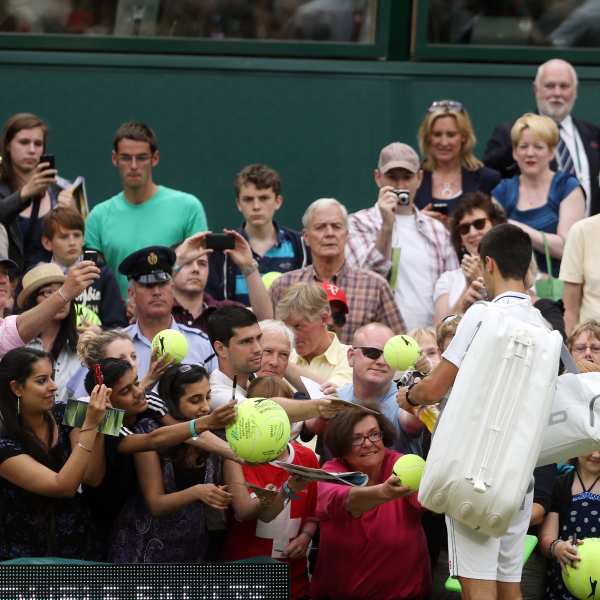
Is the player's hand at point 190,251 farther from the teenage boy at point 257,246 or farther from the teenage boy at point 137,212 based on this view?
the teenage boy at point 137,212

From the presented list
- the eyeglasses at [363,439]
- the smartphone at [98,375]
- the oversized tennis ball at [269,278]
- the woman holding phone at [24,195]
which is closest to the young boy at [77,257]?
the woman holding phone at [24,195]

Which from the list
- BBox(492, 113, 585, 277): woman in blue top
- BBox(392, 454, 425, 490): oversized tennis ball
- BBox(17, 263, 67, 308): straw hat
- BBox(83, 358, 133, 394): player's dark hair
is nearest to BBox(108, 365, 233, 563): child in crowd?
BBox(83, 358, 133, 394): player's dark hair

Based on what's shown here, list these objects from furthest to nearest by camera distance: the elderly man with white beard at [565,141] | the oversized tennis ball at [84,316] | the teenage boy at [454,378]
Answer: the elderly man with white beard at [565,141] → the oversized tennis ball at [84,316] → the teenage boy at [454,378]

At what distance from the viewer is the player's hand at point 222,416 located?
14.2ft

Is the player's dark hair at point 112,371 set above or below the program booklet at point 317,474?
above

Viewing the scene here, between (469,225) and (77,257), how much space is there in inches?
105

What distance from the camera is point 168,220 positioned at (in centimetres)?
734

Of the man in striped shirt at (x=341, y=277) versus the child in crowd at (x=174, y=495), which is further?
the man in striped shirt at (x=341, y=277)

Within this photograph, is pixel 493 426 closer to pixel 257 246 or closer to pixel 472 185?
pixel 257 246

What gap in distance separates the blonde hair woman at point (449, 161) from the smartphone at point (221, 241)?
1.90 meters

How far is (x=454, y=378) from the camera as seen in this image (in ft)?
13.8

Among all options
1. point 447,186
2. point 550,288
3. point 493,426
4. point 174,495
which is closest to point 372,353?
point 174,495

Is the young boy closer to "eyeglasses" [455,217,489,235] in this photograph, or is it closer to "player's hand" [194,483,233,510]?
"player's hand" [194,483,233,510]

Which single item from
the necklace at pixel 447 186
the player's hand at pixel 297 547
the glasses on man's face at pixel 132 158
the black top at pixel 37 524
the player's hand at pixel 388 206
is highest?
the glasses on man's face at pixel 132 158
